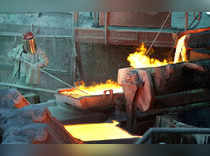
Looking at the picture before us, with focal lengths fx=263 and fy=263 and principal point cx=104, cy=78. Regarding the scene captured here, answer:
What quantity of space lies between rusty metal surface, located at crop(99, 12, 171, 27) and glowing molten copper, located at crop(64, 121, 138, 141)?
0.78 meters

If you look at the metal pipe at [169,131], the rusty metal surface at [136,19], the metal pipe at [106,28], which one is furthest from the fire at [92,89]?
the metal pipe at [169,131]

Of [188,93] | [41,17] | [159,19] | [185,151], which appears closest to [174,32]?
[159,19]

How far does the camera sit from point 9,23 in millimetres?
1764

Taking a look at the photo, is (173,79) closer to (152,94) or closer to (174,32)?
(152,94)

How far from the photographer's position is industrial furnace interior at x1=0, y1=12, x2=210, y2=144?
5.88ft

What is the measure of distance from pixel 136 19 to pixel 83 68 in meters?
0.55

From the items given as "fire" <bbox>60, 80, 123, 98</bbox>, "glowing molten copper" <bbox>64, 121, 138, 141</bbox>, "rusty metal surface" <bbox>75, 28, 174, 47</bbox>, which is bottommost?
"glowing molten copper" <bbox>64, 121, 138, 141</bbox>

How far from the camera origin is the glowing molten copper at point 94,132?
6.17 ft

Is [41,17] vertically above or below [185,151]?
above

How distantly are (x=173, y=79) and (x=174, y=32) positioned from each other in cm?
77

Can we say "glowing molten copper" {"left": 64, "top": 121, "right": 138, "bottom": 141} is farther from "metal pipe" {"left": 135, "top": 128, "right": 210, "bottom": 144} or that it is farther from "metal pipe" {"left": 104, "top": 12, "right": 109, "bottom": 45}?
"metal pipe" {"left": 104, "top": 12, "right": 109, "bottom": 45}

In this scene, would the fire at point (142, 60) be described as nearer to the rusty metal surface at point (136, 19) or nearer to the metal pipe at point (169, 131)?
the rusty metal surface at point (136, 19)

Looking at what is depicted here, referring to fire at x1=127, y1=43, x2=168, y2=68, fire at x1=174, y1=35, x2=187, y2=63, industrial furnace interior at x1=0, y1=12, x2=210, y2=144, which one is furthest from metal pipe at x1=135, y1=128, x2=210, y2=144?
fire at x1=174, y1=35, x2=187, y2=63

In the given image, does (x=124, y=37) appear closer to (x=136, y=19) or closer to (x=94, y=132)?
(x=136, y=19)
